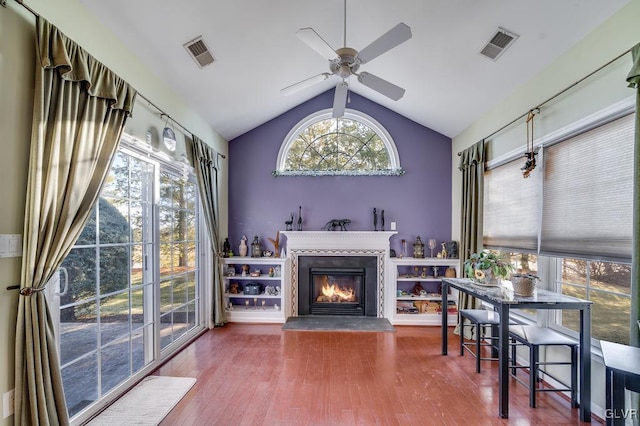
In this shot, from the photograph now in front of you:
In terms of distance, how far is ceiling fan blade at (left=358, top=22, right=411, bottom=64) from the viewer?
2203 mm

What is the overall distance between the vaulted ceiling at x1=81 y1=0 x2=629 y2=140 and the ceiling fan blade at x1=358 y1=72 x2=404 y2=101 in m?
0.73

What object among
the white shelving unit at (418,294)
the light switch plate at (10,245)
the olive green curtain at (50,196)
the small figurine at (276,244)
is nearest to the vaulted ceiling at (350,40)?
the olive green curtain at (50,196)

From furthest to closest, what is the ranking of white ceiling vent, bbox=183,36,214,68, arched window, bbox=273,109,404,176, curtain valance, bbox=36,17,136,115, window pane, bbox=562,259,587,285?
arched window, bbox=273,109,404,176
white ceiling vent, bbox=183,36,214,68
window pane, bbox=562,259,587,285
curtain valance, bbox=36,17,136,115

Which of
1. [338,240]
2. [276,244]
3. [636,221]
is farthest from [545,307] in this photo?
[276,244]

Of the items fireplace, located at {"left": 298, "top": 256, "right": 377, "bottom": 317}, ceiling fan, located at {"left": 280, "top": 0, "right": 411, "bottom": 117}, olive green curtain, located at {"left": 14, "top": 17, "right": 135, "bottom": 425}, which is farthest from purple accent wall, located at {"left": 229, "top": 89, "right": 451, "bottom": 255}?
olive green curtain, located at {"left": 14, "top": 17, "right": 135, "bottom": 425}

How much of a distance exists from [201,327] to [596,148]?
4.62 meters

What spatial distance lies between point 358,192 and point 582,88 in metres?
3.01

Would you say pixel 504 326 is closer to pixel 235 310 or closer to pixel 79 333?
pixel 79 333

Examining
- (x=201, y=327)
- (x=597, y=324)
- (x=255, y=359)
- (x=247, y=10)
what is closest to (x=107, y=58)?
(x=247, y=10)

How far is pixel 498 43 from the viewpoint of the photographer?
9.48ft

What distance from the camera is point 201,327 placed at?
→ 4.38 m

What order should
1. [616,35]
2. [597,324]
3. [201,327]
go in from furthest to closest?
[201,327] → [597,324] → [616,35]

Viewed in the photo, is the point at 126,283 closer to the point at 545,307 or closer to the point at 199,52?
the point at 199,52

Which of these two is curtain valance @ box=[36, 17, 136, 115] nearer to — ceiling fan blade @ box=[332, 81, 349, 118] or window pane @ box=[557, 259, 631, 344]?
ceiling fan blade @ box=[332, 81, 349, 118]
